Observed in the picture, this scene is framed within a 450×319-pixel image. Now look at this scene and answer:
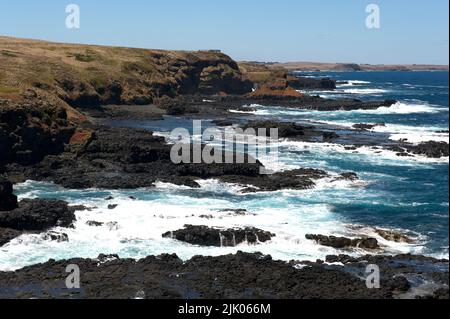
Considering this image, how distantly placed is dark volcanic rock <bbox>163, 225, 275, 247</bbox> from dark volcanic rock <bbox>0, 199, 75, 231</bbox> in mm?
7619

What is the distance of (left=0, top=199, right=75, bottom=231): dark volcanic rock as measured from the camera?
32688 millimetres

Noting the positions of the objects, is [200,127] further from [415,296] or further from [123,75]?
[415,296]

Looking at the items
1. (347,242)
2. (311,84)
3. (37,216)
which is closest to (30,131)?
(37,216)

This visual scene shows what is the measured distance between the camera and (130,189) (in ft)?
143

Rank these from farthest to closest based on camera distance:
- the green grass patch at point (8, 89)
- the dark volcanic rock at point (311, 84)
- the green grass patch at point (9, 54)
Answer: the dark volcanic rock at point (311, 84), the green grass patch at point (9, 54), the green grass patch at point (8, 89)

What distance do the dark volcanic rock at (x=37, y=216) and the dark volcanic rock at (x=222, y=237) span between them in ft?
25.0

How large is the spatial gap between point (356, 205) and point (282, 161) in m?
17.2

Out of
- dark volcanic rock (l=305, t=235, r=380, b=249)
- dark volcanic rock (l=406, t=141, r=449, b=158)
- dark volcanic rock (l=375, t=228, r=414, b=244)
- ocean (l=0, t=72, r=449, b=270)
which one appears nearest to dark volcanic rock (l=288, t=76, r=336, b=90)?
dark volcanic rock (l=406, t=141, r=449, b=158)

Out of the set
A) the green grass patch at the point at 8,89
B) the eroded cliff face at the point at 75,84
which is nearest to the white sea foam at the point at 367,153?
the eroded cliff face at the point at 75,84

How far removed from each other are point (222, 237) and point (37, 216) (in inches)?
447

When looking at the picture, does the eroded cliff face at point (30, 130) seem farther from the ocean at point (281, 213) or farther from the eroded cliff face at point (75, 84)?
the ocean at point (281, 213)

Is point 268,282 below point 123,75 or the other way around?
below

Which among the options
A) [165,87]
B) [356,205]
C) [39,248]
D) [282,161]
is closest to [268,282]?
[39,248]

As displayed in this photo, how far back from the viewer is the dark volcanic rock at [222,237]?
102ft
